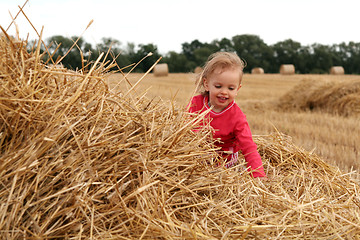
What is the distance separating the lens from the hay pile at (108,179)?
1284 mm

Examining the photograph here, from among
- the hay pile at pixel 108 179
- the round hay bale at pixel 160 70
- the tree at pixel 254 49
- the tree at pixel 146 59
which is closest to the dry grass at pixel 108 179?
the hay pile at pixel 108 179

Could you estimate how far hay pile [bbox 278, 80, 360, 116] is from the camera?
6051 mm

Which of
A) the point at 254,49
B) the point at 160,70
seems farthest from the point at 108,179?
the point at 254,49

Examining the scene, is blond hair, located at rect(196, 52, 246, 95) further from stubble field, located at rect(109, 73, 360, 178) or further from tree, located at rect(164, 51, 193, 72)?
tree, located at rect(164, 51, 193, 72)

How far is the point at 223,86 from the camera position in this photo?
2469 millimetres

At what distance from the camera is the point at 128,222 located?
138 centimetres

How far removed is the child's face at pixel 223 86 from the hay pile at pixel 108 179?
729 millimetres

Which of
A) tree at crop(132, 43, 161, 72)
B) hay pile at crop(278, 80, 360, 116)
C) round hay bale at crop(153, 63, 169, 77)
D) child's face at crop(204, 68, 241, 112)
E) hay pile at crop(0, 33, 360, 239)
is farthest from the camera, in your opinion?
round hay bale at crop(153, 63, 169, 77)

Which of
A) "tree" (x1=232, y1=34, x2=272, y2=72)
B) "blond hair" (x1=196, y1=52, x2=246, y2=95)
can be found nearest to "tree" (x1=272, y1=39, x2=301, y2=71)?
"tree" (x1=232, y1=34, x2=272, y2=72)

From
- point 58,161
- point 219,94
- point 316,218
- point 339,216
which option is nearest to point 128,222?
point 58,161

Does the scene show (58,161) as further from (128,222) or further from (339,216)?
(339,216)

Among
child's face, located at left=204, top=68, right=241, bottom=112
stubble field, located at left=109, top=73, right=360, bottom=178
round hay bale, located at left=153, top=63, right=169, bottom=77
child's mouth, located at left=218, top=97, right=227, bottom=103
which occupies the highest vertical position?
child's face, located at left=204, top=68, right=241, bottom=112

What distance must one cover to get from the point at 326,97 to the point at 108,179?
605 cm

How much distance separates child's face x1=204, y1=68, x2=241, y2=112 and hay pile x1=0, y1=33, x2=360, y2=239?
28.7 inches
